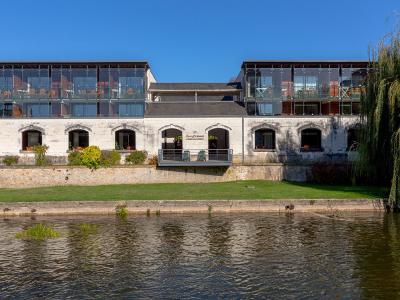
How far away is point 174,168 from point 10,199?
1176 centimetres

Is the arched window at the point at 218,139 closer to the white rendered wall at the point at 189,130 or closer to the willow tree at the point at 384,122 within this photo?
the white rendered wall at the point at 189,130

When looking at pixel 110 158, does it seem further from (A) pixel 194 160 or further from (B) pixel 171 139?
(B) pixel 171 139

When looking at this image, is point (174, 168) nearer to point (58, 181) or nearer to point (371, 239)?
point (58, 181)

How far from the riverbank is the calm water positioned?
244cm

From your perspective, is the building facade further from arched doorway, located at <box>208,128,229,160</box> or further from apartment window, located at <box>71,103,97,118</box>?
arched doorway, located at <box>208,128,229,160</box>

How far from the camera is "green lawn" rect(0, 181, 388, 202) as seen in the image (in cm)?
2555

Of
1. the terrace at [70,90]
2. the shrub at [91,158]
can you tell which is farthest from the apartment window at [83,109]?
the shrub at [91,158]

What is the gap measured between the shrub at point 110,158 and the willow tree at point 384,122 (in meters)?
17.2

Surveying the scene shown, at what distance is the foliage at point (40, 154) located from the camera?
116ft

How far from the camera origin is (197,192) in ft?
90.8

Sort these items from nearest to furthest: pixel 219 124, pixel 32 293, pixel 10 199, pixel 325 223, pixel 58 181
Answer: pixel 32 293
pixel 325 223
pixel 10 199
pixel 58 181
pixel 219 124

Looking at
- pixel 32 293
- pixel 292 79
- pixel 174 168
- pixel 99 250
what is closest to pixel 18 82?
pixel 174 168

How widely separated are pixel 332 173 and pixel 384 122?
909 cm

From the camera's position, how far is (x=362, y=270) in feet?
42.7
